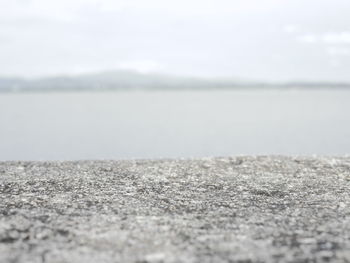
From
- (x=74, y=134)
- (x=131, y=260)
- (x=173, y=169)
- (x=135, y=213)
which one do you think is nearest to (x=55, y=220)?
(x=135, y=213)

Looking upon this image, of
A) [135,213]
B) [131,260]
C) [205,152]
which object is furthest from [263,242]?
[205,152]

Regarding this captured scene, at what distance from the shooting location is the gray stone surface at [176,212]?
9.02 meters

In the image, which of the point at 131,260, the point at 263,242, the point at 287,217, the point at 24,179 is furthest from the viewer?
the point at 24,179

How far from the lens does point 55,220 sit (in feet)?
36.0

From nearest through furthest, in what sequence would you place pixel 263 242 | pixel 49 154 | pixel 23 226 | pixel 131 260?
pixel 131 260, pixel 263 242, pixel 23 226, pixel 49 154

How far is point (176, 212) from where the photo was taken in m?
12.2

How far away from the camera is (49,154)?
49.6 m

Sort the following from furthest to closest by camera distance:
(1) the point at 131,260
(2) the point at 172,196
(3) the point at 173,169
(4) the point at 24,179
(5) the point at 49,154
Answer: (5) the point at 49,154 → (3) the point at 173,169 → (4) the point at 24,179 → (2) the point at 172,196 → (1) the point at 131,260

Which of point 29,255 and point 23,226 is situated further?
point 23,226

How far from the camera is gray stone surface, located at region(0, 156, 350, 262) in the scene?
29.6 feet

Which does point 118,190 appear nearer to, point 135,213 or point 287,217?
point 135,213

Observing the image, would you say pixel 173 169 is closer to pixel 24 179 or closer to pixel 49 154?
pixel 24 179

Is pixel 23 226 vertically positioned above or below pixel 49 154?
above

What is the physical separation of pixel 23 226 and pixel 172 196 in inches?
186
